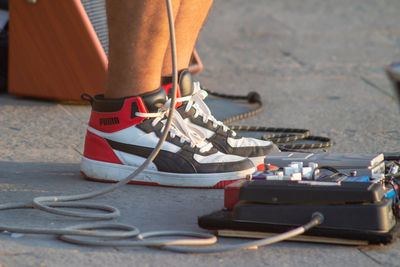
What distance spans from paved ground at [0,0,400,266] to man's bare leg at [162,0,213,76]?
0.43 m

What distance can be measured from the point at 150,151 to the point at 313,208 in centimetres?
59

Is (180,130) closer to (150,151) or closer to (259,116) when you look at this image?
(150,151)

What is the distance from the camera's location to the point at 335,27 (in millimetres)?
4793

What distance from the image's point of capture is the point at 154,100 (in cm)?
167

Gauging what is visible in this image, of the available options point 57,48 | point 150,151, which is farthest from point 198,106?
point 57,48

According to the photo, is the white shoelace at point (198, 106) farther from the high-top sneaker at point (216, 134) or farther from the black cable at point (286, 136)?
the black cable at point (286, 136)

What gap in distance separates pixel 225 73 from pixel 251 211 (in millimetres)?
2254

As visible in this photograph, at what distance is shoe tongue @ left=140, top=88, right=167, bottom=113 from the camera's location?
5.44ft

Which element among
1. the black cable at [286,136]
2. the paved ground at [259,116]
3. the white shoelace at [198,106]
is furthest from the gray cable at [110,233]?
the black cable at [286,136]

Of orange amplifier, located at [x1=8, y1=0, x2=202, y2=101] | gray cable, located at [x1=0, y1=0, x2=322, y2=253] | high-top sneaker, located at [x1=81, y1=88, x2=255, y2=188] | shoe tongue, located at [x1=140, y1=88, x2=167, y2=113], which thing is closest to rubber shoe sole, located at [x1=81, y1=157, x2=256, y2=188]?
high-top sneaker, located at [x1=81, y1=88, x2=255, y2=188]

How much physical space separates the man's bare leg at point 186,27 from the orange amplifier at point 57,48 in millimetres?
688

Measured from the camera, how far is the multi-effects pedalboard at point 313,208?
1.16 metres

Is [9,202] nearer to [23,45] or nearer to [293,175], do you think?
[293,175]

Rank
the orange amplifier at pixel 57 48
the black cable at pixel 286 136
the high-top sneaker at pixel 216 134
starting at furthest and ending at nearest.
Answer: the orange amplifier at pixel 57 48 → the black cable at pixel 286 136 → the high-top sneaker at pixel 216 134
